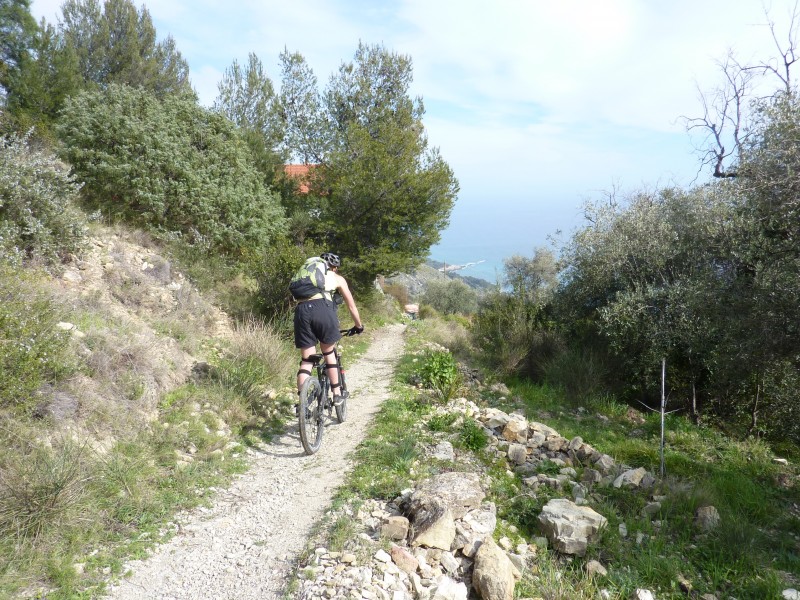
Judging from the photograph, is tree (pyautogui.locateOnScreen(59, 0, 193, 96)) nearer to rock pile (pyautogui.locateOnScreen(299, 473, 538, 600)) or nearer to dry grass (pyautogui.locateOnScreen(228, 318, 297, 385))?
dry grass (pyautogui.locateOnScreen(228, 318, 297, 385))

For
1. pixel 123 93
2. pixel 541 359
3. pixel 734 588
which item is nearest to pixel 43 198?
pixel 123 93

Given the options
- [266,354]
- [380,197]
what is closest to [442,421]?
[266,354]

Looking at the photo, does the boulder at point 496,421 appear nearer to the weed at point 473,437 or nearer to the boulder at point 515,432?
the boulder at point 515,432

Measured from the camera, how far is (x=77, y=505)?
353 cm

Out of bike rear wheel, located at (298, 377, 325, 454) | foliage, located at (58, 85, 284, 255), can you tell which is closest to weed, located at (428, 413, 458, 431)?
bike rear wheel, located at (298, 377, 325, 454)

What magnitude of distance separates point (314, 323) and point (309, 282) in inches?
18.3

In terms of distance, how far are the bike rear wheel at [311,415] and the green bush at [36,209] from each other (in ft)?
16.3

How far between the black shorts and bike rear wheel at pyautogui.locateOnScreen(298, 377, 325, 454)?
461 millimetres

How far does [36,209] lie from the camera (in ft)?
25.3

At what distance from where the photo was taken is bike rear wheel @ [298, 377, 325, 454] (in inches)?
205

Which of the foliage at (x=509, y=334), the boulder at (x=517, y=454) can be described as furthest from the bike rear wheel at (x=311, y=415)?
the foliage at (x=509, y=334)

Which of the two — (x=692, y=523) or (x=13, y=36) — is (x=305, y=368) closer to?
(x=692, y=523)

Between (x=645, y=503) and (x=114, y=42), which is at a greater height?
(x=114, y=42)

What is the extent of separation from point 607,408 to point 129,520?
901 cm
